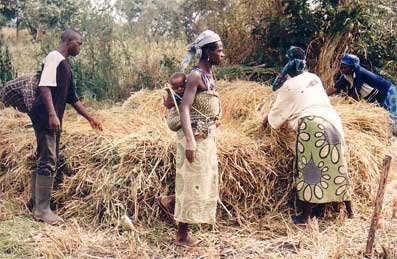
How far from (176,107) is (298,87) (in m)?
1.07

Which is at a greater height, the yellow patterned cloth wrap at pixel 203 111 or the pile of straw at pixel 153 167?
the yellow patterned cloth wrap at pixel 203 111

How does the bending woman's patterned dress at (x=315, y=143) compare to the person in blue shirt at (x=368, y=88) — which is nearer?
the bending woman's patterned dress at (x=315, y=143)

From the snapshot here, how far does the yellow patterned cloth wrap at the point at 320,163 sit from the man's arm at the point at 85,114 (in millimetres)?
1693

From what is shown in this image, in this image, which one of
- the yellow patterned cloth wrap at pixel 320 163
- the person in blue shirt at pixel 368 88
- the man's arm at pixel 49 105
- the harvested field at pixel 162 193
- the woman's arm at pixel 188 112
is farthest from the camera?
the person in blue shirt at pixel 368 88

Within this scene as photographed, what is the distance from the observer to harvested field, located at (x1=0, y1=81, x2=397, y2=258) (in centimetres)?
338

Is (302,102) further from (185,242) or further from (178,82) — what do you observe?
(185,242)

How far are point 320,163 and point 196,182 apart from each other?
43.2 inches

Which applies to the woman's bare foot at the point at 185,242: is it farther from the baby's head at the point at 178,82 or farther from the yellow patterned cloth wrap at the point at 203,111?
the baby's head at the point at 178,82

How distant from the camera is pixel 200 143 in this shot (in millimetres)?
3303

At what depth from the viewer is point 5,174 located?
455 centimetres

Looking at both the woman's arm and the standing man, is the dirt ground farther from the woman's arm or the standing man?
the woman's arm

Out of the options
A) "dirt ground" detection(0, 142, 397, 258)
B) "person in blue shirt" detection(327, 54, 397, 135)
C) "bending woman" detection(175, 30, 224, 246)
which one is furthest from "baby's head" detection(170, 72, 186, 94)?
"person in blue shirt" detection(327, 54, 397, 135)

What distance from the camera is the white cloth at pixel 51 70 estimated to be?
368 centimetres

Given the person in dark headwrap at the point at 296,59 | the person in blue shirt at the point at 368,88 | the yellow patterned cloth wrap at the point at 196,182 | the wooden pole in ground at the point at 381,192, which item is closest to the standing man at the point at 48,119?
the yellow patterned cloth wrap at the point at 196,182
